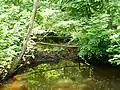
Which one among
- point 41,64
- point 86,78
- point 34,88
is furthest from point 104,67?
point 34,88

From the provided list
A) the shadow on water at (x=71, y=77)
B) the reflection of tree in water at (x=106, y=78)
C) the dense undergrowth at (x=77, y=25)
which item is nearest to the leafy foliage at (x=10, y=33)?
the dense undergrowth at (x=77, y=25)

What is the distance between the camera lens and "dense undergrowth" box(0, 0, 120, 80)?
8.27 metres

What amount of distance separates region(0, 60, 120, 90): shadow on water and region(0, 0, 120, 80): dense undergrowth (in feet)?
2.05

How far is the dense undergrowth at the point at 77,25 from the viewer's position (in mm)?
8273

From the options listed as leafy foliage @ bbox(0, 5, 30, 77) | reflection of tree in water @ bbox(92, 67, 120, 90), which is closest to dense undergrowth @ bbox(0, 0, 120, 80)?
leafy foliage @ bbox(0, 5, 30, 77)

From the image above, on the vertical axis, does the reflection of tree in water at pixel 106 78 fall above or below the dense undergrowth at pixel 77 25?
below

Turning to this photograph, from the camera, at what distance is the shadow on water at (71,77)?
8297mm

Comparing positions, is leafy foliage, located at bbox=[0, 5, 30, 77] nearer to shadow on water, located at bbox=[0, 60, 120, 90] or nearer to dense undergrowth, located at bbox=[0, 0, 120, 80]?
dense undergrowth, located at bbox=[0, 0, 120, 80]

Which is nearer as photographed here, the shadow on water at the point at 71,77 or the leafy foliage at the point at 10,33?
the leafy foliage at the point at 10,33

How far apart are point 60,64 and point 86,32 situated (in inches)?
75.2

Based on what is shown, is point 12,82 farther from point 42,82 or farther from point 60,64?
point 60,64

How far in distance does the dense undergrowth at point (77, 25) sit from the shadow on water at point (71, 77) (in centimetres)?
63

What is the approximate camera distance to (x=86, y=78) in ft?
29.8

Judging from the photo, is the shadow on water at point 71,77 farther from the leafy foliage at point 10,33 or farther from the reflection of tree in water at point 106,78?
the leafy foliage at point 10,33
